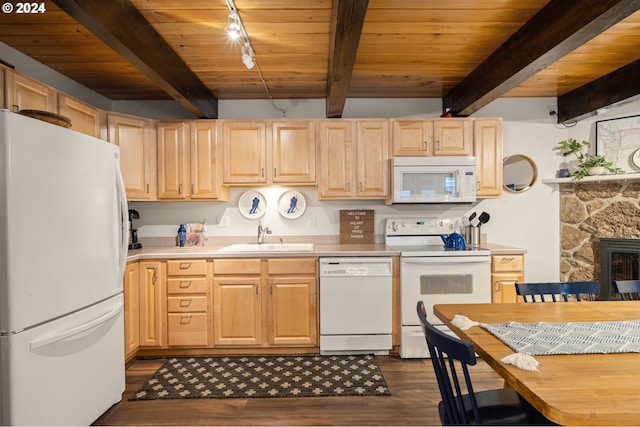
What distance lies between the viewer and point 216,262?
117 inches

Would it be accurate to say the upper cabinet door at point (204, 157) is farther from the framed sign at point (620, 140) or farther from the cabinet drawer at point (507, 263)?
the framed sign at point (620, 140)

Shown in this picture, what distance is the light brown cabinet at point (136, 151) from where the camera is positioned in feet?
10.0

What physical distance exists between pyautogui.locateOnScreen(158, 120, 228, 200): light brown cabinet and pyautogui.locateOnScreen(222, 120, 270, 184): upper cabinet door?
0.11m

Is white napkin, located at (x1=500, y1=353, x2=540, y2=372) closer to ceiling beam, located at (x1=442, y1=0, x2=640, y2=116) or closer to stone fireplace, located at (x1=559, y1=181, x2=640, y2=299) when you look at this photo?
ceiling beam, located at (x1=442, y1=0, x2=640, y2=116)

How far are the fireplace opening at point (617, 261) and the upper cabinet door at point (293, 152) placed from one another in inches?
111

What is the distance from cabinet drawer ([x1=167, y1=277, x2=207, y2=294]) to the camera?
297 centimetres

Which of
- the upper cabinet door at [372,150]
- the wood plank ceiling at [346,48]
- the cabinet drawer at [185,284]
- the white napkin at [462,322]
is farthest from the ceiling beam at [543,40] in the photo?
the cabinet drawer at [185,284]

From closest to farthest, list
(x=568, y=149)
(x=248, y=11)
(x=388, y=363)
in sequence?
(x=248, y=11) < (x=388, y=363) < (x=568, y=149)

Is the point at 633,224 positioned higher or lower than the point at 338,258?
higher

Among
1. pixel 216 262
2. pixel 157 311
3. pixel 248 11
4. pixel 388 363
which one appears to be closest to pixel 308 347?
pixel 388 363

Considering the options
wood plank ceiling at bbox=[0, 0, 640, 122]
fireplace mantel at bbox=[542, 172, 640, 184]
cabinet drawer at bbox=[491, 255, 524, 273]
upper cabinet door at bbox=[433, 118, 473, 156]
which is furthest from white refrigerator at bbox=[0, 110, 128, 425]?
fireplace mantel at bbox=[542, 172, 640, 184]

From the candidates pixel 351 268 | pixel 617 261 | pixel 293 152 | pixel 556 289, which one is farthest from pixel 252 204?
pixel 617 261

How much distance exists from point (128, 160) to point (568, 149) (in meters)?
4.27

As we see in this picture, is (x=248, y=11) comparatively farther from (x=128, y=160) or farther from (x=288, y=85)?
(x=128, y=160)
